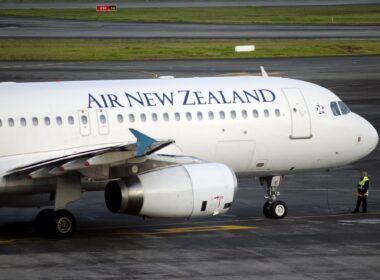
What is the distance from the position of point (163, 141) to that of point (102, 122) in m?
3.14

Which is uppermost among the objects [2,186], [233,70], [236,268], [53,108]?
[233,70]

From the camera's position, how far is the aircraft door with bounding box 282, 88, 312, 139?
35.4 metres

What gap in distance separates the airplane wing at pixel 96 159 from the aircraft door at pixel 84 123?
1.09 meters

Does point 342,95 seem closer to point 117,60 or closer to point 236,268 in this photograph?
point 117,60

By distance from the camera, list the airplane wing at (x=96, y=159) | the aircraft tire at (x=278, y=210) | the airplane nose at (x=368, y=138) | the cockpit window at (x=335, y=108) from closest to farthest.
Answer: the airplane wing at (x=96, y=159) < the aircraft tire at (x=278, y=210) < the cockpit window at (x=335, y=108) < the airplane nose at (x=368, y=138)

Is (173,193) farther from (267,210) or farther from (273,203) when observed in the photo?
(273,203)

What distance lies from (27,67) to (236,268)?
2279 inches

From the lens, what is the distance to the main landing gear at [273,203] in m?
35.8

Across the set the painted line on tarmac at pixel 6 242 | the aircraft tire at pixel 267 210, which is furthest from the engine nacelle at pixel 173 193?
the aircraft tire at pixel 267 210

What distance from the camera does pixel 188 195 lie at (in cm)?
3120

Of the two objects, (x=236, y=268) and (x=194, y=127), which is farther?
(x=194, y=127)

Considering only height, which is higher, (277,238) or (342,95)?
(342,95)

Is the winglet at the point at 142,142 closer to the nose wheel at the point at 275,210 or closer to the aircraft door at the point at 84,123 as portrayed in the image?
the aircraft door at the point at 84,123

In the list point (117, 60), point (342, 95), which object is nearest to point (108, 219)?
point (342, 95)
